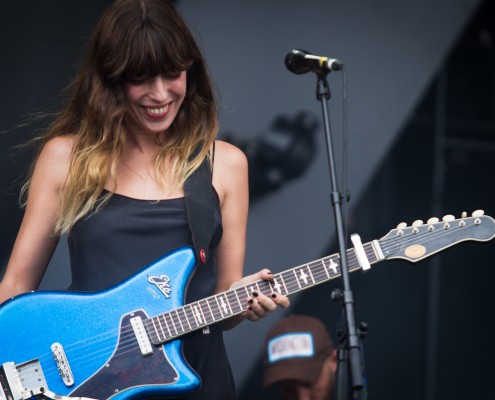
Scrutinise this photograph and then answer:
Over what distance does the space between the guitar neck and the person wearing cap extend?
1.23 meters

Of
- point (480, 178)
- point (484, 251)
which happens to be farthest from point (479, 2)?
point (484, 251)

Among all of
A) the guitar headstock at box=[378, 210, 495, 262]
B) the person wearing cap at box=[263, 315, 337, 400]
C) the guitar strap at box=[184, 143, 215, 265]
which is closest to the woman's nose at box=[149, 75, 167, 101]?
the guitar strap at box=[184, 143, 215, 265]

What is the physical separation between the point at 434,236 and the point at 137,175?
89cm

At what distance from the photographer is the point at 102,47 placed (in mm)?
2969

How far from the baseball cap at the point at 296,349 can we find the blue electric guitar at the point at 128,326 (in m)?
1.30

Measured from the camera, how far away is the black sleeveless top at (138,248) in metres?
2.96

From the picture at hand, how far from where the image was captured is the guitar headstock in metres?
2.91

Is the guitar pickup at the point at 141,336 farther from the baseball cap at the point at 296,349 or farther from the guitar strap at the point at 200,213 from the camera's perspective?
the baseball cap at the point at 296,349

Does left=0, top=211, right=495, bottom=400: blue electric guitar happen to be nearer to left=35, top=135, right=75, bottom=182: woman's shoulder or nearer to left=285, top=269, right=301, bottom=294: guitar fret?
left=285, top=269, right=301, bottom=294: guitar fret

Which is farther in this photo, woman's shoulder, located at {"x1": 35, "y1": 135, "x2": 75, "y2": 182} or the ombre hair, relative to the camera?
woman's shoulder, located at {"x1": 35, "y1": 135, "x2": 75, "y2": 182}

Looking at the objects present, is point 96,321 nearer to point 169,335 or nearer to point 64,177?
point 169,335

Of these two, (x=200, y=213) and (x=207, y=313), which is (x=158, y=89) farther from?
(x=207, y=313)

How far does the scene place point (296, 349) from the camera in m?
4.29

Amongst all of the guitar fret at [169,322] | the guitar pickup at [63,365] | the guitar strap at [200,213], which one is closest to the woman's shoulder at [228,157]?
the guitar strap at [200,213]
